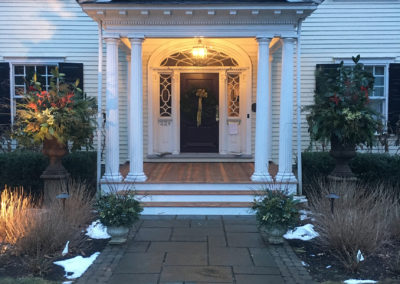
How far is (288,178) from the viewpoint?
729 centimetres

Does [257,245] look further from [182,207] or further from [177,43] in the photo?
[177,43]

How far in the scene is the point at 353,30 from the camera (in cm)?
948

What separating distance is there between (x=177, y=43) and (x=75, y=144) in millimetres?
4133

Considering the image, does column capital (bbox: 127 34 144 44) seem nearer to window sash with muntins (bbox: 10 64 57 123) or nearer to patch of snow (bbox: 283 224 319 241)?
window sash with muntins (bbox: 10 64 57 123)

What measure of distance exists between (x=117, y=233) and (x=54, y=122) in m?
2.22

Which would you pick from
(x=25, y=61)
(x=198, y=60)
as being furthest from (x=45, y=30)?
(x=198, y=60)

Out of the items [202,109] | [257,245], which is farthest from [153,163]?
[257,245]

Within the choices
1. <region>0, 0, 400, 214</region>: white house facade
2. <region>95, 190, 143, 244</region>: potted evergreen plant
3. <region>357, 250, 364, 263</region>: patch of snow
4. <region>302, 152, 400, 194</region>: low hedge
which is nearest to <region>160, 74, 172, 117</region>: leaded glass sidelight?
<region>0, 0, 400, 214</region>: white house facade

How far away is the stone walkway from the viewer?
167 inches

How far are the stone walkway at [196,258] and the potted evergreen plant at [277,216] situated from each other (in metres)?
0.19

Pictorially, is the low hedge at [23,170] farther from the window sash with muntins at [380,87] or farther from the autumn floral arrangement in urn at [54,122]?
the window sash with muntins at [380,87]

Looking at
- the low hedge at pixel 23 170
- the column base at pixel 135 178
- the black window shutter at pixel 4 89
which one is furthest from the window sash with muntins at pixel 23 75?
the column base at pixel 135 178

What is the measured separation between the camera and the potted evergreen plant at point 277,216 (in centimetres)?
515

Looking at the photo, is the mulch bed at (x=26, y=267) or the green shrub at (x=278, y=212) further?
the green shrub at (x=278, y=212)
